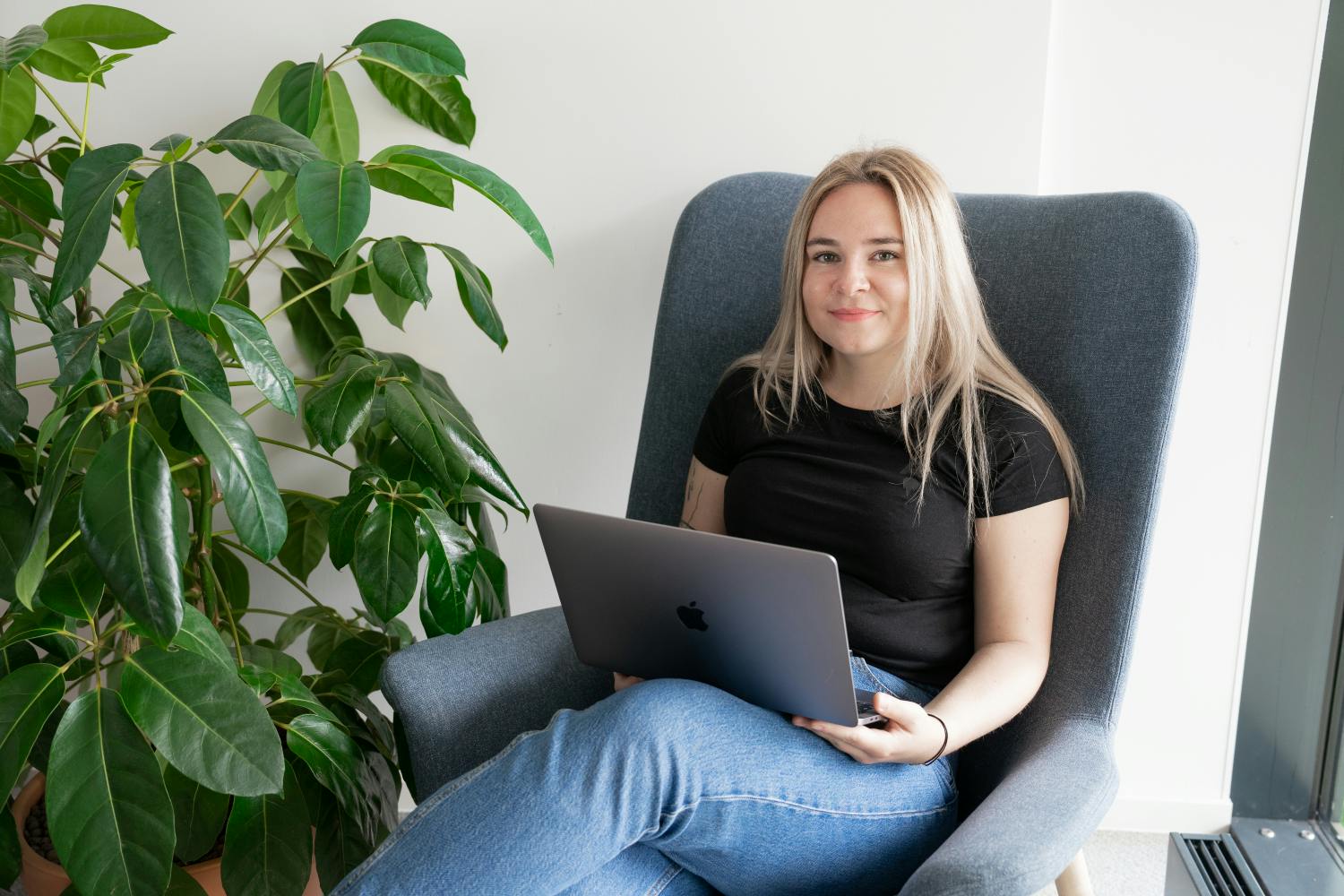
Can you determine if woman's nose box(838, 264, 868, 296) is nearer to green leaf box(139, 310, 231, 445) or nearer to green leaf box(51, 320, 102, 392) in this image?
green leaf box(139, 310, 231, 445)

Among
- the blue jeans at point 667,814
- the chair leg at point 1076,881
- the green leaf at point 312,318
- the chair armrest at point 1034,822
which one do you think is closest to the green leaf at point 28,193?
the green leaf at point 312,318

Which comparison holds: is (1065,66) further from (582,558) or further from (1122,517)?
(582,558)

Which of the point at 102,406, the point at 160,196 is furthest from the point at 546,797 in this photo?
the point at 160,196

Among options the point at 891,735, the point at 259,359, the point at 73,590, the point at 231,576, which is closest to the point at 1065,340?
the point at 891,735

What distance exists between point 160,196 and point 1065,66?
3.97 ft

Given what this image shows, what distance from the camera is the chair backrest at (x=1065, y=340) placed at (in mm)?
1212

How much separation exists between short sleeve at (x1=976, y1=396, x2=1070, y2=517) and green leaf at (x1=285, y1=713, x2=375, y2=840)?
2.43 feet

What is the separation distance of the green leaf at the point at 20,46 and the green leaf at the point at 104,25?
47 mm

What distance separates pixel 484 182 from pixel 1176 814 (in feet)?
4.87

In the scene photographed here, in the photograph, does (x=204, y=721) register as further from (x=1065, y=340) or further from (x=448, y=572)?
(x=1065, y=340)

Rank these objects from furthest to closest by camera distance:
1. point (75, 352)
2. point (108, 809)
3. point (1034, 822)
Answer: point (75, 352)
point (108, 809)
point (1034, 822)

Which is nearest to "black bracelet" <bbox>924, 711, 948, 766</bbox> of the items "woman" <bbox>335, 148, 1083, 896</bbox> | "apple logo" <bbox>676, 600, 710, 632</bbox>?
"woman" <bbox>335, 148, 1083, 896</bbox>

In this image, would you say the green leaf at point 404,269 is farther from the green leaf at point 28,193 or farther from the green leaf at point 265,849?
the green leaf at point 265,849

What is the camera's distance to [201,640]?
111 cm
